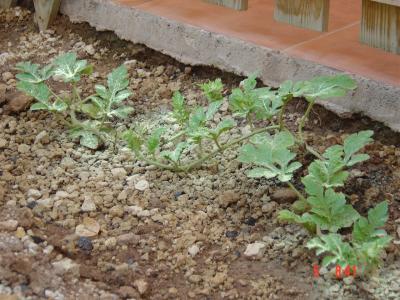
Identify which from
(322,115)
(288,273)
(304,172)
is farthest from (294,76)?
(288,273)

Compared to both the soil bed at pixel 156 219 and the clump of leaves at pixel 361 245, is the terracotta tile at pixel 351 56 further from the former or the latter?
the clump of leaves at pixel 361 245

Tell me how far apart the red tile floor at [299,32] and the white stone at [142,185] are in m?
0.77

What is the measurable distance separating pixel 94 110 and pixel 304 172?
2.83 feet

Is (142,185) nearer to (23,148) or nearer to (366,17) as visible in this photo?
(23,148)

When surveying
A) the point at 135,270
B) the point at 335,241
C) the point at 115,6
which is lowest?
the point at 135,270

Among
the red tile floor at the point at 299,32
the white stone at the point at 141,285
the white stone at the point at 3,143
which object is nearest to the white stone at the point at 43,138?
the white stone at the point at 3,143

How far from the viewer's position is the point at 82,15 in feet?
12.4

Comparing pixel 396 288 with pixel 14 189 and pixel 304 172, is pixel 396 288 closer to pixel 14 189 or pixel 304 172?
pixel 304 172

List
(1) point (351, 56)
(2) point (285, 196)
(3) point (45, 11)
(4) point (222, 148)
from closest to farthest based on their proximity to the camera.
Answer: (2) point (285, 196), (4) point (222, 148), (1) point (351, 56), (3) point (45, 11)

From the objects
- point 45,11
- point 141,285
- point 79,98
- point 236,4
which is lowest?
point 141,285

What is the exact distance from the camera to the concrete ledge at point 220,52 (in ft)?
9.43

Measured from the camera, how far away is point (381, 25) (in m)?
2.96

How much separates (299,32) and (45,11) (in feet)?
4.03

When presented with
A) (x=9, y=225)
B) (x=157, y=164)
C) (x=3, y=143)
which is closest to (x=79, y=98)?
(x=3, y=143)
